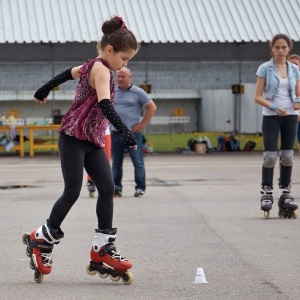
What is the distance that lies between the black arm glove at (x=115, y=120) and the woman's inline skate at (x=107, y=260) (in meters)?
0.76

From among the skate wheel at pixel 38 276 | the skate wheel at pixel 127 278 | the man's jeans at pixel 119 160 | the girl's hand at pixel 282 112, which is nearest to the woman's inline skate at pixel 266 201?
the girl's hand at pixel 282 112

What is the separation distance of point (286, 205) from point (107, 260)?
172 inches

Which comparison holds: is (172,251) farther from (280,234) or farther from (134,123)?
(134,123)

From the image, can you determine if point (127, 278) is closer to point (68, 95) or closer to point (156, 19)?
point (156, 19)

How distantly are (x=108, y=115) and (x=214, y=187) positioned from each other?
29.5 ft

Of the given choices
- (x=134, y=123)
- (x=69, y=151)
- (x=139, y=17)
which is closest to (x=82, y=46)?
(x=139, y=17)

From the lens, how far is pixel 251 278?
7.12 meters

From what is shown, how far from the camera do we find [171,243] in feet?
29.8

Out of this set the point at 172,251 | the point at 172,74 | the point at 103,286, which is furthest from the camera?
the point at 172,74

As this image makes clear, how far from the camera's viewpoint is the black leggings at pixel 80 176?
23.3 ft

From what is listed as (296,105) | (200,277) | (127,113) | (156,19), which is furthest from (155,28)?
(200,277)

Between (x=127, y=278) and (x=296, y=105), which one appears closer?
(x=127, y=278)

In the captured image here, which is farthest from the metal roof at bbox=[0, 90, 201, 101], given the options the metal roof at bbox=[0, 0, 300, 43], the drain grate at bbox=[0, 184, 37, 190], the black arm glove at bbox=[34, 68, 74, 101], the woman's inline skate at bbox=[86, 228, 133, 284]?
the woman's inline skate at bbox=[86, 228, 133, 284]

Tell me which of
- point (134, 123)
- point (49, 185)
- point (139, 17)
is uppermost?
point (139, 17)
